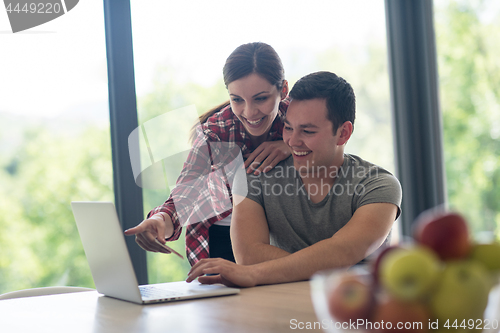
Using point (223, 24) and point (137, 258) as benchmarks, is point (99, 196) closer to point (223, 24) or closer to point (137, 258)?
point (137, 258)

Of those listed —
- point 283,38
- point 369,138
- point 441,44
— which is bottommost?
point 369,138

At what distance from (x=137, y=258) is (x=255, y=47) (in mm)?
1256

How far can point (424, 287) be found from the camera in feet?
1.12

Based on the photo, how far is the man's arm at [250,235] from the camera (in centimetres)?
124

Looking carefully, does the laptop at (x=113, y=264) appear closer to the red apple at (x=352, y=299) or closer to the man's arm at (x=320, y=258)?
the man's arm at (x=320, y=258)

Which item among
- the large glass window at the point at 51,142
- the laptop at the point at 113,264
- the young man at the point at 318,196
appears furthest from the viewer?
the large glass window at the point at 51,142

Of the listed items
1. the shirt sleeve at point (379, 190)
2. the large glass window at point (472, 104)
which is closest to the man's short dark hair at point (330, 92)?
the shirt sleeve at point (379, 190)

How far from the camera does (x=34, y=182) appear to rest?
212 cm

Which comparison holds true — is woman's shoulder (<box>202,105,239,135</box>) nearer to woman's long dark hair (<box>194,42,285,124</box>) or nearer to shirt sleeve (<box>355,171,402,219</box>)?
woman's long dark hair (<box>194,42,285,124</box>)

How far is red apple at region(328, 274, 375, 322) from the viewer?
355 mm

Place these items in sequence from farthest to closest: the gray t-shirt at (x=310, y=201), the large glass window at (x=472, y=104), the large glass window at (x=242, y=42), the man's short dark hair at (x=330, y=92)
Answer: the large glass window at (x=472, y=104) → the large glass window at (x=242, y=42) → the man's short dark hair at (x=330, y=92) → the gray t-shirt at (x=310, y=201)

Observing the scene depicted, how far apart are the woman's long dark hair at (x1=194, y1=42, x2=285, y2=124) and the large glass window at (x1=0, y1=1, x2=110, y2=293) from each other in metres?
0.94

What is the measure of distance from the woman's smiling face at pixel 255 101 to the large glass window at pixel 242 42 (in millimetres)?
425

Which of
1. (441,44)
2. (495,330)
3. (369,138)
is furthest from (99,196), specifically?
(441,44)
